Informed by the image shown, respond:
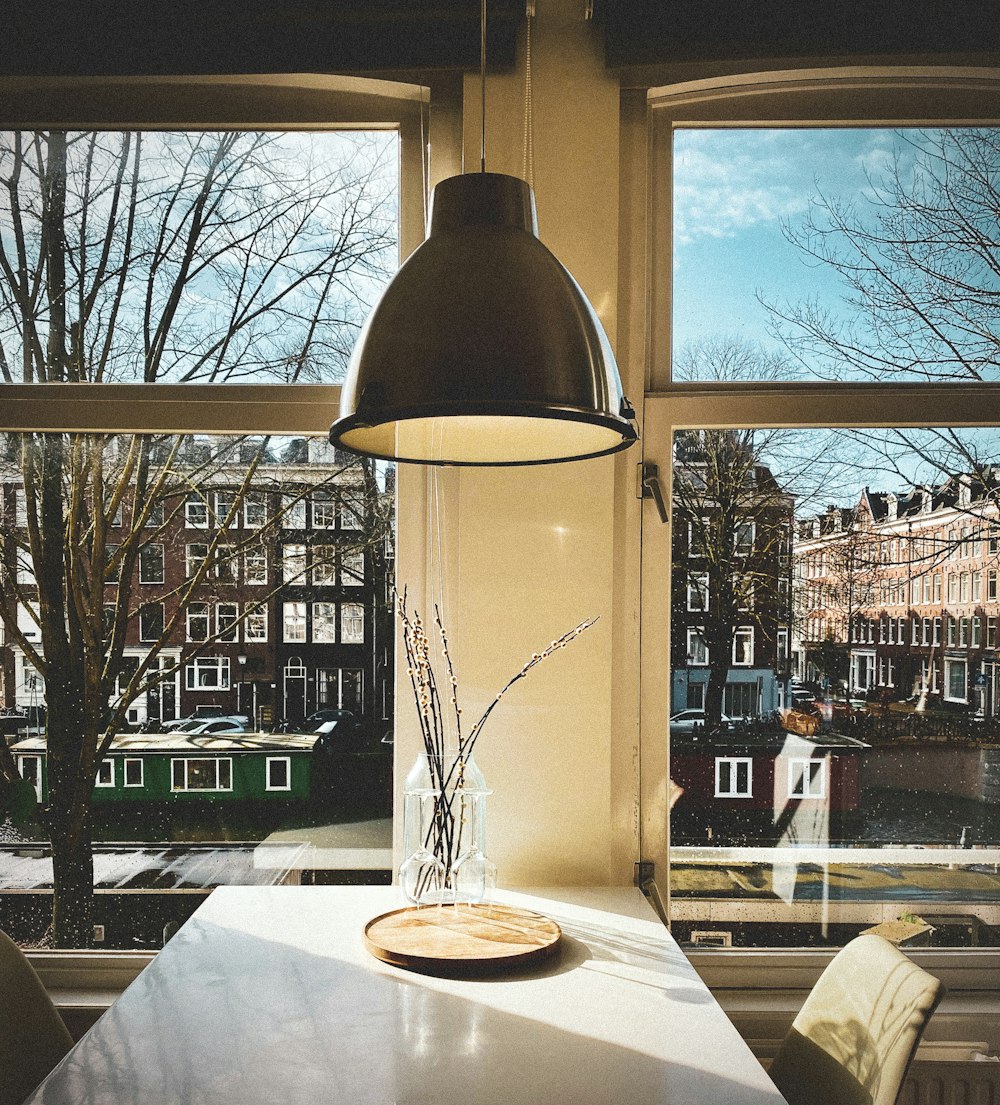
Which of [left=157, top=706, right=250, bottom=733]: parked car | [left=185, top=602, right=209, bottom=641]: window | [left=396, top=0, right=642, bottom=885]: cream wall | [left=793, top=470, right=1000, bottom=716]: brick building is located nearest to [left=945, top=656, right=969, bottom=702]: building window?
[left=793, top=470, right=1000, bottom=716]: brick building

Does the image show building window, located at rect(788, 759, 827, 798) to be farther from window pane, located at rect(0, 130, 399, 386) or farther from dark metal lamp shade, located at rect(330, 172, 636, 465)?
window pane, located at rect(0, 130, 399, 386)

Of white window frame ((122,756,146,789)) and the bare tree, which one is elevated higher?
the bare tree

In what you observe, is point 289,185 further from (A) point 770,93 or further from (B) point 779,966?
(B) point 779,966

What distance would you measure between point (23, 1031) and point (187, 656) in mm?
924

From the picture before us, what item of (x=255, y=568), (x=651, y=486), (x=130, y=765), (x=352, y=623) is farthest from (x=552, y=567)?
(x=130, y=765)

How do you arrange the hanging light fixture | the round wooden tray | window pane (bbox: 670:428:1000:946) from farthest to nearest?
window pane (bbox: 670:428:1000:946), the round wooden tray, the hanging light fixture

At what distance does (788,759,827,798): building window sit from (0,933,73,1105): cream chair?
5.47ft

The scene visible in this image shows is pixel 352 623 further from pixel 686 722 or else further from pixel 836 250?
pixel 836 250

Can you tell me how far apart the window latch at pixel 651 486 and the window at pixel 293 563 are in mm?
866

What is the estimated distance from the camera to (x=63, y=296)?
231cm

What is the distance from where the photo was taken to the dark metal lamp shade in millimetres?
1059

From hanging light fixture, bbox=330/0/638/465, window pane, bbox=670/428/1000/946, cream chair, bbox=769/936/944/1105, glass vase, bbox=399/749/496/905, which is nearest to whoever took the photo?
hanging light fixture, bbox=330/0/638/465

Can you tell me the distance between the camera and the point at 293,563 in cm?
229

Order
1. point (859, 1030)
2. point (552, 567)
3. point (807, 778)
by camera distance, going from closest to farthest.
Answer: point (859, 1030), point (552, 567), point (807, 778)
